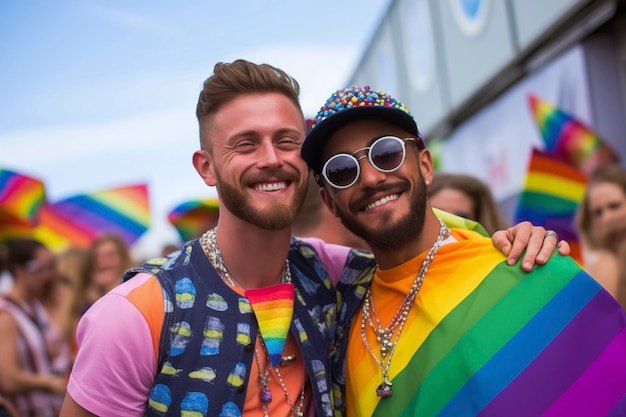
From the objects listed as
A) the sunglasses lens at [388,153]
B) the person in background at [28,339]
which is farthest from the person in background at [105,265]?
the sunglasses lens at [388,153]

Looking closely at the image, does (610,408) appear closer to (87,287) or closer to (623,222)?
(623,222)

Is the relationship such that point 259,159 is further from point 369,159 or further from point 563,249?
point 563,249

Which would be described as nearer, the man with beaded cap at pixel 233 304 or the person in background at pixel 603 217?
the man with beaded cap at pixel 233 304

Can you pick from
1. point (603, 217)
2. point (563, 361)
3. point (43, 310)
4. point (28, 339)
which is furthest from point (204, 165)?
point (43, 310)

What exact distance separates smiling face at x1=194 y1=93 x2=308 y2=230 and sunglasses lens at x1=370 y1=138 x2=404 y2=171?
30cm

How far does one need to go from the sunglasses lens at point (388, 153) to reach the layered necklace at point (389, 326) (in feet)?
1.06

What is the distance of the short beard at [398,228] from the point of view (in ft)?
7.31

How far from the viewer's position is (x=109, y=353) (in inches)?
77.0

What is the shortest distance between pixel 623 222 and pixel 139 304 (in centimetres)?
326

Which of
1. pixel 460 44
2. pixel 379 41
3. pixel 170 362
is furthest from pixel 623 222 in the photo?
pixel 379 41

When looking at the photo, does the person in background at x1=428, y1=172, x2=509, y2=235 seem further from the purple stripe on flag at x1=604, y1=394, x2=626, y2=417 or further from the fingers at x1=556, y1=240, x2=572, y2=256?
the purple stripe on flag at x1=604, y1=394, x2=626, y2=417

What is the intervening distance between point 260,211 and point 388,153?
0.49 metres

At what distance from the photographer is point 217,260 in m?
2.32

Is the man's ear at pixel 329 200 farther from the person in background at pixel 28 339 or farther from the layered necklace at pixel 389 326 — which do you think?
the person in background at pixel 28 339
